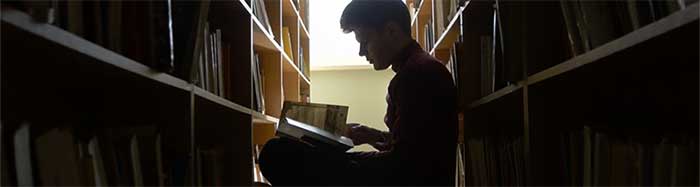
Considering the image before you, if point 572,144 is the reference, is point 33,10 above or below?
above

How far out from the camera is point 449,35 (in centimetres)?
235

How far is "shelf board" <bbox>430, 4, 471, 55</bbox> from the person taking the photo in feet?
6.36

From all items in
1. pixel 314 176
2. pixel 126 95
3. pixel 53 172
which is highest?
pixel 126 95

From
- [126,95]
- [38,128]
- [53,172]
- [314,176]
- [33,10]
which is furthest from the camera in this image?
[314,176]

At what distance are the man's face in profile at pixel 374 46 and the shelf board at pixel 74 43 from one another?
0.87 metres

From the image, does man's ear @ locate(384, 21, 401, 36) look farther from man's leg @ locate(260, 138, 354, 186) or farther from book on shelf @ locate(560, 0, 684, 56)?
book on shelf @ locate(560, 0, 684, 56)

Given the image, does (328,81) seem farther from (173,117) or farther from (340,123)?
(173,117)

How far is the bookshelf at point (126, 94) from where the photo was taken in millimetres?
728

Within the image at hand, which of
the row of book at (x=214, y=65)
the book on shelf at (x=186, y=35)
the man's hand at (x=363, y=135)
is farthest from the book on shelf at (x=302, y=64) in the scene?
the book on shelf at (x=186, y=35)

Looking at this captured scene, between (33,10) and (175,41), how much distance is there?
536 millimetres

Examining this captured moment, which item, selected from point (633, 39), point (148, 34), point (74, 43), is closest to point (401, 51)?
point (148, 34)

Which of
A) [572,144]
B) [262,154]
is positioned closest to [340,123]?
[262,154]

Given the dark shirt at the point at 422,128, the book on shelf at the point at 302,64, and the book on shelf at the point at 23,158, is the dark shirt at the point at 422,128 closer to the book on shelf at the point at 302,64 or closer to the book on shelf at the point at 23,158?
the book on shelf at the point at 23,158

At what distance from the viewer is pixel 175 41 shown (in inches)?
44.9
